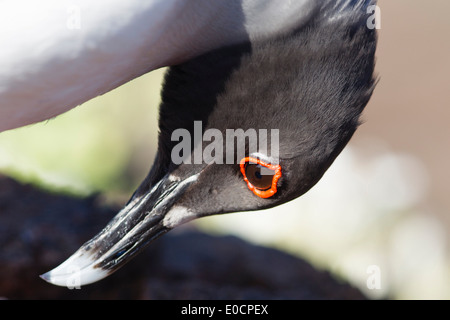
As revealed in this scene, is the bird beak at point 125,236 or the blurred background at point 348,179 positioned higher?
the blurred background at point 348,179

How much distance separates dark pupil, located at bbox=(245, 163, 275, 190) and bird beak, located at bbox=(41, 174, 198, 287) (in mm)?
256

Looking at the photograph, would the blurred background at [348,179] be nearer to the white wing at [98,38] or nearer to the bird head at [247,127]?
the bird head at [247,127]

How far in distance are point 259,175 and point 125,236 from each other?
0.55m

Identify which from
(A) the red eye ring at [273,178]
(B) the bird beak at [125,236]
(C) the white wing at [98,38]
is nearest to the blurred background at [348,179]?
(B) the bird beak at [125,236]

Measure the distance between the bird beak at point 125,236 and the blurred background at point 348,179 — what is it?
4.60ft

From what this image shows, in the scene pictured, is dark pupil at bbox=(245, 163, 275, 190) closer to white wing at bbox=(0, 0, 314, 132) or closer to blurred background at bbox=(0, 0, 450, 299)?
white wing at bbox=(0, 0, 314, 132)

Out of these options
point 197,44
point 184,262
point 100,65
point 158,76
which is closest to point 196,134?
point 197,44

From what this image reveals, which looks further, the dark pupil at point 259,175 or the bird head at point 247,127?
the dark pupil at point 259,175

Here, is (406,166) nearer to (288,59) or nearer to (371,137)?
(371,137)

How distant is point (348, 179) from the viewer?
14.5 feet

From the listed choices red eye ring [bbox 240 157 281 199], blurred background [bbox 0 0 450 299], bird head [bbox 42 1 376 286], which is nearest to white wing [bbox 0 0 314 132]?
A: bird head [bbox 42 1 376 286]

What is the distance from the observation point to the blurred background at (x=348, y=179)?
13.2 feet

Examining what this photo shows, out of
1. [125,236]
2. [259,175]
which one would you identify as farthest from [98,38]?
[125,236]

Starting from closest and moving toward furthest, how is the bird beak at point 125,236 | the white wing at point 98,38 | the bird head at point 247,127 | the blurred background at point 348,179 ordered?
the white wing at point 98,38 < the bird head at point 247,127 < the bird beak at point 125,236 < the blurred background at point 348,179
